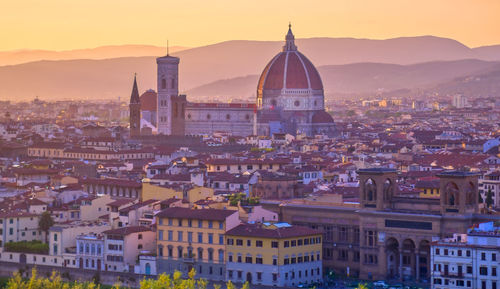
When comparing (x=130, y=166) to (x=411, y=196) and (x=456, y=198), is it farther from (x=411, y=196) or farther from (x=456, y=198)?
(x=456, y=198)

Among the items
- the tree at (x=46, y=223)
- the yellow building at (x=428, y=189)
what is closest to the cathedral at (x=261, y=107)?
the yellow building at (x=428, y=189)

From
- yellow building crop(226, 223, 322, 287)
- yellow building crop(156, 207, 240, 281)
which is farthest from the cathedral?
yellow building crop(226, 223, 322, 287)

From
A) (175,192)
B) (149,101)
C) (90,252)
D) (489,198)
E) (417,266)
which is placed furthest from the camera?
(149,101)

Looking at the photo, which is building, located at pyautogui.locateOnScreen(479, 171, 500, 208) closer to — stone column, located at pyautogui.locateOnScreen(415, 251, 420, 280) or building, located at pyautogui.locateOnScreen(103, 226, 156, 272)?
stone column, located at pyautogui.locateOnScreen(415, 251, 420, 280)

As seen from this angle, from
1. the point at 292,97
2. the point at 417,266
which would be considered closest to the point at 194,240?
the point at 417,266

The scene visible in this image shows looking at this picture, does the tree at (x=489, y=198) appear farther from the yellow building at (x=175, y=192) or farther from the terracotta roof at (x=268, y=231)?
the terracotta roof at (x=268, y=231)

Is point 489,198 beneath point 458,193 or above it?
beneath

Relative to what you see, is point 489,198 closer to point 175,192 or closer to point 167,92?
point 175,192
